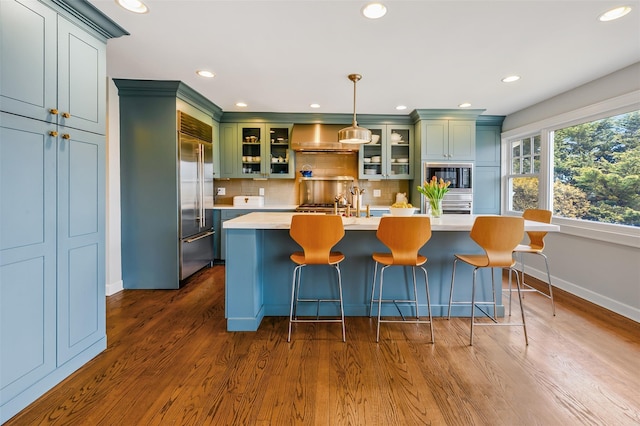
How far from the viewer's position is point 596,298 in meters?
3.15

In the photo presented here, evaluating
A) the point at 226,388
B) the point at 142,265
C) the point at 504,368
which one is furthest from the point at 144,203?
the point at 504,368

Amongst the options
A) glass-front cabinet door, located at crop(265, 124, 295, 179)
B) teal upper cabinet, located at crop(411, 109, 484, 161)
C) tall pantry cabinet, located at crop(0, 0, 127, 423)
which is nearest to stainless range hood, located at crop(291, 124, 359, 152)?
glass-front cabinet door, located at crop(265, 124, 295, 179)

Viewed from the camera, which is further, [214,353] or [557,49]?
[557,49]

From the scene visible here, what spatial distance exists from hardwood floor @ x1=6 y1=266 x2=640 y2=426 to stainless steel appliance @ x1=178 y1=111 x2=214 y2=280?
1.21 meters

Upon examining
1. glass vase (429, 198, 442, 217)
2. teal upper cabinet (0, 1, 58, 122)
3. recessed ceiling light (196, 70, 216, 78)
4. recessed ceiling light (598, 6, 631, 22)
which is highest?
recessed ceiling light (196, 70, 216, 78)

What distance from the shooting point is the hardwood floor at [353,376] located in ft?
5.12

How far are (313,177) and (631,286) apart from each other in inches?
161

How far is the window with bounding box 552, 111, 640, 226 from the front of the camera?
2932 millimetres

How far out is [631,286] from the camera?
282cm

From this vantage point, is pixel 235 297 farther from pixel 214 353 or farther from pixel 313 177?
pixel 313 177

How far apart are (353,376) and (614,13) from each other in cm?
303

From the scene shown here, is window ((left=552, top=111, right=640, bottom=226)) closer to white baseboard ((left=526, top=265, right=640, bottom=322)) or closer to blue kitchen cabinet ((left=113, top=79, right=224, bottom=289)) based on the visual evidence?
white baseboard ((left=526, top=265, right=640, bottom=322))

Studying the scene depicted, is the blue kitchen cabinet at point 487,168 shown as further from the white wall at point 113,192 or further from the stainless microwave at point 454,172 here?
the white wall at point 113,192

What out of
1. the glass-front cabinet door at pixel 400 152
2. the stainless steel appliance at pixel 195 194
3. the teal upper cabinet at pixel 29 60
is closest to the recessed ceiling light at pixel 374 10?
the teal upper cabinet at pixel 29 60
